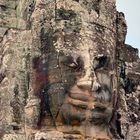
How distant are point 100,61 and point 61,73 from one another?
2.27 feet

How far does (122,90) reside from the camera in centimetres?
1219

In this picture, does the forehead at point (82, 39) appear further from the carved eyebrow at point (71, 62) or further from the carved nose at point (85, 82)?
the carved nose at point (85, 82)

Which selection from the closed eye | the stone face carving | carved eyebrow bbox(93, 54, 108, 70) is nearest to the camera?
the stone face carving

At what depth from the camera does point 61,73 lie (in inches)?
431

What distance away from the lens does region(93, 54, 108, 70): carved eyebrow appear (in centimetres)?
1109

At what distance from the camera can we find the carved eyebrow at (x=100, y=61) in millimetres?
11094

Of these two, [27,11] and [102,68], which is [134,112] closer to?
[102,68]

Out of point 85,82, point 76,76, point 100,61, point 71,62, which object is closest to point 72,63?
point 71,62

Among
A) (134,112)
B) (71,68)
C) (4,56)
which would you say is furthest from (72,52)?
(134,112)

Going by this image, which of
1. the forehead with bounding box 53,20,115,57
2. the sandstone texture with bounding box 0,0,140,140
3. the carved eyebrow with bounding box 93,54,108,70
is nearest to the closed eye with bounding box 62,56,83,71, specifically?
the sandstone texture with bounding box 0,0,140,140

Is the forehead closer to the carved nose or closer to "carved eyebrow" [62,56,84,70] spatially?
"carved eyebrow" [62,56,84,70]

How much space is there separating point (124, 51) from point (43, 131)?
252 cm

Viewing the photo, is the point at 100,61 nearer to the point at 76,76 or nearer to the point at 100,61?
the point at 100,61

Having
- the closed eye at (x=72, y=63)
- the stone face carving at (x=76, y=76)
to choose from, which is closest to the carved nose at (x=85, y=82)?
the stone face carving at (x=76, y=76)
